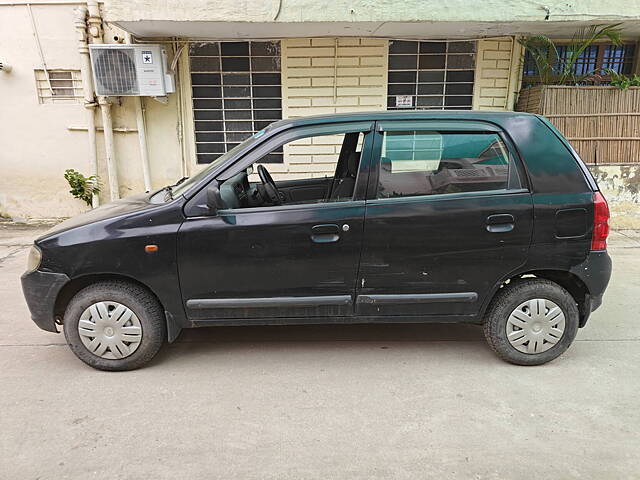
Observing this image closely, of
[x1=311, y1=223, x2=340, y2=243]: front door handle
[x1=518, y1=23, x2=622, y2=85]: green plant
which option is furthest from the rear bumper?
[x1=518, y1=23, x2=622, y2=85]: green plant

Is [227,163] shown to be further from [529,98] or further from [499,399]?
[529,98]

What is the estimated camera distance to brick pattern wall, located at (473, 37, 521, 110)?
7.54 metres

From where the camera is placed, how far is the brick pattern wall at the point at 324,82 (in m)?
7.44

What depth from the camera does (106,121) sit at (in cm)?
744

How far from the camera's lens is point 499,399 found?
2.96 metres

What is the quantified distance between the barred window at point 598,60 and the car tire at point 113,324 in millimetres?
7530

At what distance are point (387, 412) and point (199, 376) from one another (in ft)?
4.39

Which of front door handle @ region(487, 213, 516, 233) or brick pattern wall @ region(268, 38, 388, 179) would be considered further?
brick pattern wall @ region(268, 38, 388, 179)

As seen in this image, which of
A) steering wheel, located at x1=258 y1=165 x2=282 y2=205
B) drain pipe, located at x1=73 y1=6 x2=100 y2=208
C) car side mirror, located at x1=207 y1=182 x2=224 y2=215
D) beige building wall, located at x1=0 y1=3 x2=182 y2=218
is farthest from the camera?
beige building wall, located at x1=0 y1=3 x2=182 y2=218

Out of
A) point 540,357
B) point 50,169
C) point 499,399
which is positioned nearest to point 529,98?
point 540,357

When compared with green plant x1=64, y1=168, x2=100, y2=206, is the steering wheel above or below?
above

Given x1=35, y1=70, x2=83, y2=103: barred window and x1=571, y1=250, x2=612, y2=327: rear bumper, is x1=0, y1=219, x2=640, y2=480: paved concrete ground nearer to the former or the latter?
x1=571, y1=250, x2=612, y2=327: rear bumper

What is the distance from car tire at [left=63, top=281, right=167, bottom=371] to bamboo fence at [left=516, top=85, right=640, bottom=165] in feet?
21.2

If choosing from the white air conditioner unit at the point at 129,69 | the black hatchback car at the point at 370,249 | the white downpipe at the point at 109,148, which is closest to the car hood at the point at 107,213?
the black hatchback car at the point at 370,249
